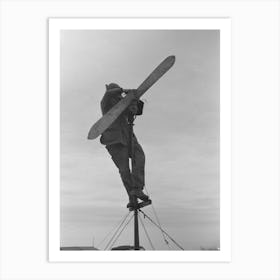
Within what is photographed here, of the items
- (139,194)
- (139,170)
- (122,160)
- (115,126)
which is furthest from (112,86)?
(139,194)

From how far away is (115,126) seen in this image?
612cm

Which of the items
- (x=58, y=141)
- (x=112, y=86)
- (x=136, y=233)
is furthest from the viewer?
(x=112, y=86)

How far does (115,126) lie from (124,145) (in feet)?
0.59

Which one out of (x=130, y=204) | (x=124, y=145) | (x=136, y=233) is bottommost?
(x=136, y=233)

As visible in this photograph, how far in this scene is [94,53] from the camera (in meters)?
6.02

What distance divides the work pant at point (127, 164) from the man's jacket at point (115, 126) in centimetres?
6

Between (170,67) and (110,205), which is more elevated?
(170,67)

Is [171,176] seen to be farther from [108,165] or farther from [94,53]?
[94,53]

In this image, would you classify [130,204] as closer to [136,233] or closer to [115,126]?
[136,233]

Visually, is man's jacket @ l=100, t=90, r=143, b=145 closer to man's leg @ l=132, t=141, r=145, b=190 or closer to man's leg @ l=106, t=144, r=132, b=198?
man's leg @ l=106, t=144, r=132, b=198

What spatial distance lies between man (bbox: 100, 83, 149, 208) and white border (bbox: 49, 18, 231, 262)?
456 millimetres

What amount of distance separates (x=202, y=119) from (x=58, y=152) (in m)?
1.23
